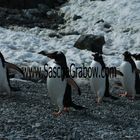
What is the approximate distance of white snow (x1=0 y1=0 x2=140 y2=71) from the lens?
622 inches

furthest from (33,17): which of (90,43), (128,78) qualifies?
(128,78)

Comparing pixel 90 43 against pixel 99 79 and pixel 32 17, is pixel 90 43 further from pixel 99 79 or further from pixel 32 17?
pixel 99 79

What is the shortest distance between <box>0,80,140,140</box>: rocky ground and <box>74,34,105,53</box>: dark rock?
620 centimetres

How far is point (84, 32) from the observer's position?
19.8 meters

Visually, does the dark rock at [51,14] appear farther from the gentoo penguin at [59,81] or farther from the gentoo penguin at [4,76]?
the gentoo penguin at [59,81]

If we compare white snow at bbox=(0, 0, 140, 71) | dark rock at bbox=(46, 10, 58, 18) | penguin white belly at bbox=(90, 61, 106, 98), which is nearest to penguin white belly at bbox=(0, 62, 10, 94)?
penguin white belly at bbox=(90, 61, 106, 98)

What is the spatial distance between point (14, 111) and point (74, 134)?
6.08ft

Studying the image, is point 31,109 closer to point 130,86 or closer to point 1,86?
point 1,86

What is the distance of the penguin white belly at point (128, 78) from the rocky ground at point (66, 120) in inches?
40.0

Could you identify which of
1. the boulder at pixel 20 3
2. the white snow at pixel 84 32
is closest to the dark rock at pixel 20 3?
the boulder at pixel 20 3

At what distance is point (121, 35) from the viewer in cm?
1923

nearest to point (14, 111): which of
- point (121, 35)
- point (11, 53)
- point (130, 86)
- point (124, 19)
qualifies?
point (130, 86)

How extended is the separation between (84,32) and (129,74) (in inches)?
316

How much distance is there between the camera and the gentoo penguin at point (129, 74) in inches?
470
